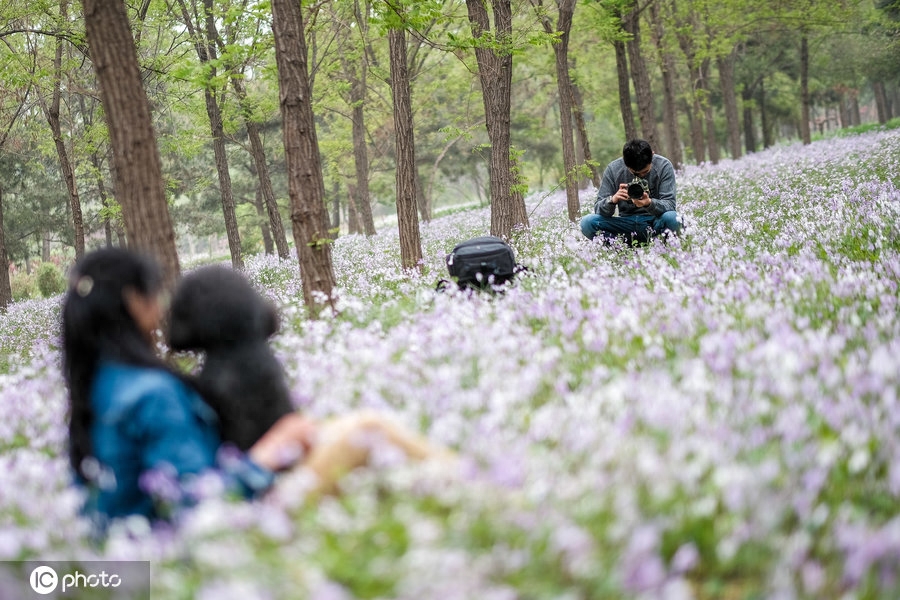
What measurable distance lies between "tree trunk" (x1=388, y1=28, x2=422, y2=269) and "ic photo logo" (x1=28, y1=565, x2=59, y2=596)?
7962 mm

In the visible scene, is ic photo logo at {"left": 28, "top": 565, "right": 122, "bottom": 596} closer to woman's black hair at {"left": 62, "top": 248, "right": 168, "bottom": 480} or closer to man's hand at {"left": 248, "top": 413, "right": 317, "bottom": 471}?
woman's black hair at {"left": 62, "top": 248, "right": 168, "bottom": 480}

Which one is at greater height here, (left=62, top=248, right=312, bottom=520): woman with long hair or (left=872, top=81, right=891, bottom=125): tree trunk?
(left=872, top=81, right=891, bottom=125): tree trunk

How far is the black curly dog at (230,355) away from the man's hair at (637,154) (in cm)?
715

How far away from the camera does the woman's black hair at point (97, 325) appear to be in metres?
3.28

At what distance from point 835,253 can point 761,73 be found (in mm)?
38402

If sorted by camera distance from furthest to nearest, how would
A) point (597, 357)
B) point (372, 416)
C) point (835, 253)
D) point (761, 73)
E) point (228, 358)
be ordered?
point (761, 73) → point (835, 253) → point (597, 357) → point (228, 358) → point (372, 416)

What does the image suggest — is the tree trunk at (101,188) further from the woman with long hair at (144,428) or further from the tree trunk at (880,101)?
the tree trunk at (880,101)

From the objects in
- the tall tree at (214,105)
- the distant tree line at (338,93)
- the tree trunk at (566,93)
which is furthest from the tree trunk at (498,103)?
the tall tree at (214,105)

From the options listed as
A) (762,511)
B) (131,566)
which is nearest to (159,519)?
(131,566)

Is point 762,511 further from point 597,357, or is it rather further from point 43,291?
point 43,291

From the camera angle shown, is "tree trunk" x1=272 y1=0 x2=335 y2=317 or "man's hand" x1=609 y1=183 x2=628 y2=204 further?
"man's hand" x1=609 y1=183 x2=628 y2=204

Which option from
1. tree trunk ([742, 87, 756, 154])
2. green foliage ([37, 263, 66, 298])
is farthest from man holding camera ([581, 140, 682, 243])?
tree trunk ([742, 87, 756, 154])

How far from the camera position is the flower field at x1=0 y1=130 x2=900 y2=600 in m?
2.40

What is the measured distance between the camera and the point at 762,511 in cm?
268
